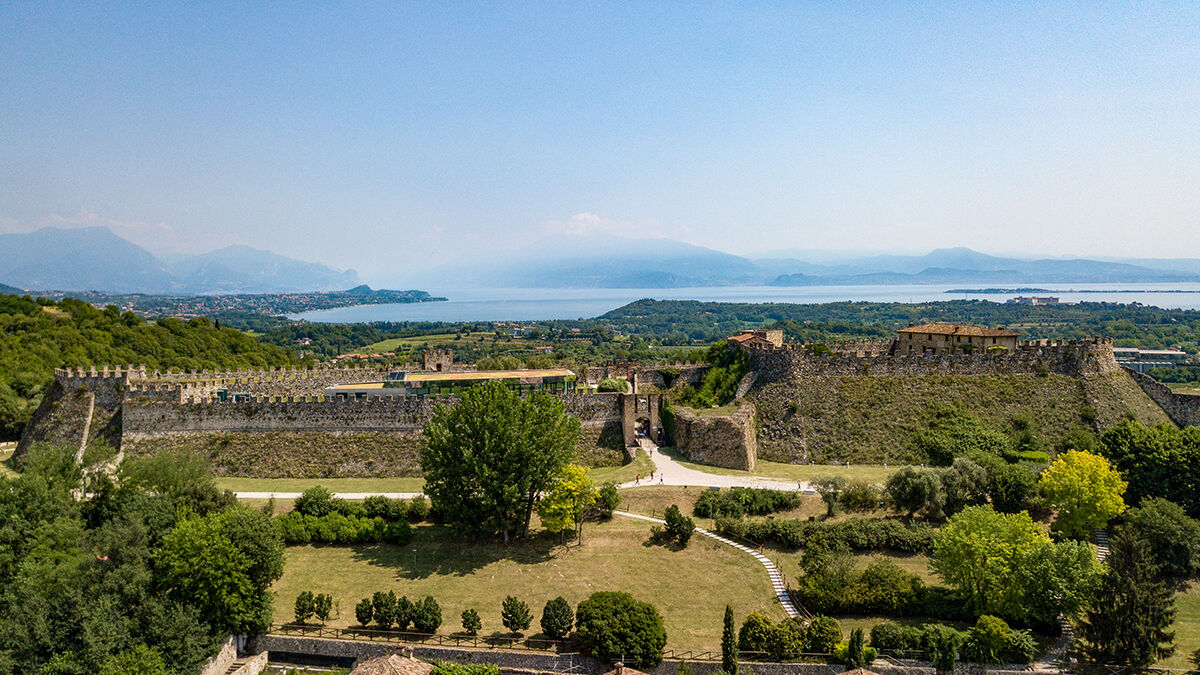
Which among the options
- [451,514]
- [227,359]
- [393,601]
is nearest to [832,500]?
[451,514]

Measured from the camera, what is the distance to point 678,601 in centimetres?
2939

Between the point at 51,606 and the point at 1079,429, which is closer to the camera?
the point at 51,606

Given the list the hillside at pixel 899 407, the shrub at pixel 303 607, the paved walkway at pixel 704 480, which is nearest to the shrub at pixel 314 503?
the shrub at pixel 303 607

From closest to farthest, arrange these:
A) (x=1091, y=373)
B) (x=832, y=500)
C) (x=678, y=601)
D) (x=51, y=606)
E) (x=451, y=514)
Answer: (x=51, y=606), (x=678, y=601), (x=451, y=514), (x=832, y=500), (x=1091, y=373)

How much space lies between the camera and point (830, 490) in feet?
121

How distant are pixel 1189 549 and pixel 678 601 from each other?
77.3 ft

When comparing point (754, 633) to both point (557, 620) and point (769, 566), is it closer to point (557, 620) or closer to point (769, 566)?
point (769, 566)

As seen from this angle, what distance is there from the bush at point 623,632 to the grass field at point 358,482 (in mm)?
13882

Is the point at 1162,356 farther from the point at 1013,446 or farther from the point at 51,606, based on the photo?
the point at 51,606

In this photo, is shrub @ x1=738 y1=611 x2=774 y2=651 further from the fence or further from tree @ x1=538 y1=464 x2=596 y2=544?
tree @ x1=538 y1=464 x2=596 y2=544

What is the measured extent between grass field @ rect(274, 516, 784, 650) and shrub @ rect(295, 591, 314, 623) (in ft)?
3.66

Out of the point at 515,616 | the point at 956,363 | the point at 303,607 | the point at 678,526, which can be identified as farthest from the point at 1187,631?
the point at 303,607

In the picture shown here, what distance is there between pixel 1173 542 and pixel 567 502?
28.0m

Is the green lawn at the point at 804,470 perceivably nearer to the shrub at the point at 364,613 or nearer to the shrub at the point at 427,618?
the shrub at the point at 427,618
